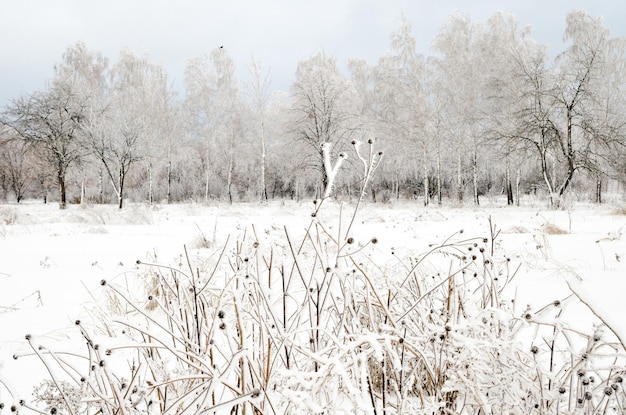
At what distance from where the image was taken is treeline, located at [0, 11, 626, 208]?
590 inches

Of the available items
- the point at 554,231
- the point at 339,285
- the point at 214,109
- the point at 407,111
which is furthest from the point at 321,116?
the point at 339,285

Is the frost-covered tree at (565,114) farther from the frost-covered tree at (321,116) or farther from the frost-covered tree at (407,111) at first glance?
the frost-covered tree at (321,116)

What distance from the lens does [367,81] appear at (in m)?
26.2

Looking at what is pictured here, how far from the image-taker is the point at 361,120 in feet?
61.9

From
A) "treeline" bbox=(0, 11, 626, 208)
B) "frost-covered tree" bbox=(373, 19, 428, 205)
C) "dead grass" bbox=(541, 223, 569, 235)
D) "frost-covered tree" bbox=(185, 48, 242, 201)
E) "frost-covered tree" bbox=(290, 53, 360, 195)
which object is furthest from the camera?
"frost-covered tree" bbox=(185, 48, 242, 201)

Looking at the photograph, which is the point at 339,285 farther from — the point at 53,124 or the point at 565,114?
the point at 53,124

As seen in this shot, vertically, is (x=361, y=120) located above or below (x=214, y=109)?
below

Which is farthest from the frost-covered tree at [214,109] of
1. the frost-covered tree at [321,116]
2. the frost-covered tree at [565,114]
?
the frost-covered tree at [565,114]

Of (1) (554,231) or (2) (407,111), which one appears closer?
(1) (554,231)

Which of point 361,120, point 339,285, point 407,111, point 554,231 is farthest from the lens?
point 407,111

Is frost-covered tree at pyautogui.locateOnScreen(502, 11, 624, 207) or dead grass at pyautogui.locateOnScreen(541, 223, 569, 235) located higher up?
frost-covered tree at pyautogui.locateOnScreen(502, 11, 624, 207)

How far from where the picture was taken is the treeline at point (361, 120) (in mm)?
14984

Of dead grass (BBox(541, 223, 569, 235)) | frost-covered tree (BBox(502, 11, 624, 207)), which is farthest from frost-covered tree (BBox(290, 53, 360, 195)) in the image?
dead grass (BBox(541, 223, 569, 235))

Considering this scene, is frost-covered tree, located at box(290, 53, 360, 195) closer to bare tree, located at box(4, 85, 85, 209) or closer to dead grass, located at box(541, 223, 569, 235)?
bare tree, located at box(4, 85, 85, 209)
